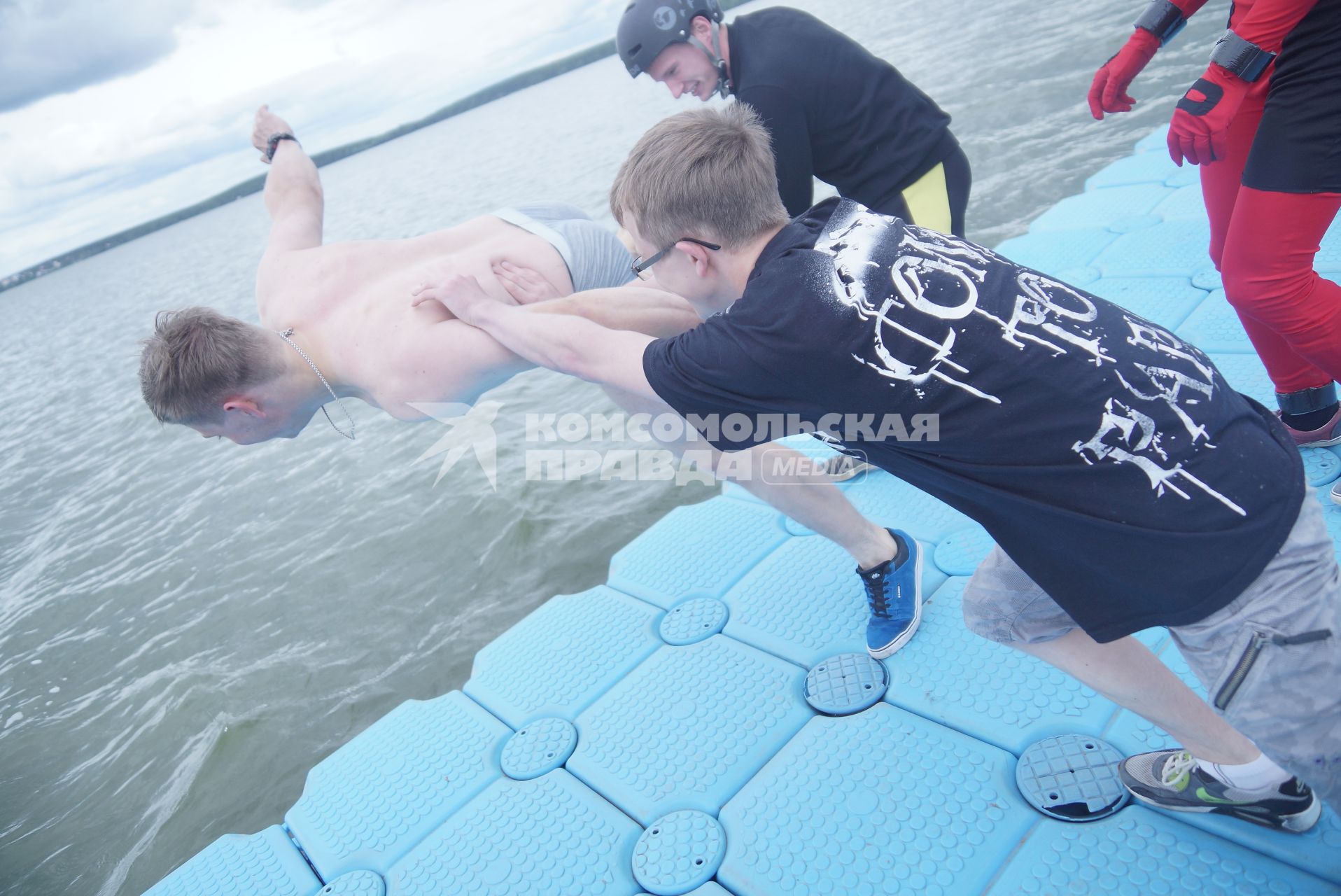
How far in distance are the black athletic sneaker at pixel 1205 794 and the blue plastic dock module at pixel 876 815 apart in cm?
24

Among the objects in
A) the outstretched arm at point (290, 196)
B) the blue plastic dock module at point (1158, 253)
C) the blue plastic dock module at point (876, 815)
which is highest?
the outstretched arm at point (290, 196)

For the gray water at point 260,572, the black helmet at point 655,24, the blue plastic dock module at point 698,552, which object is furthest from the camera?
the gray water at point 260,572

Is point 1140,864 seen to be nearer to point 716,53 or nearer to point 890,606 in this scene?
point 890,606

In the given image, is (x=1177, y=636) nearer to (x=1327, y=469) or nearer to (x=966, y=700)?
(x=966, y=700)

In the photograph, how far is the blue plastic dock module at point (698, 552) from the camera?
283cm

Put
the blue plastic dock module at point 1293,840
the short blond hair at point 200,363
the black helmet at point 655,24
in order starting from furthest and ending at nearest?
the black helmet at point 655,24 → the short blond hair at point 200,363 → the blue plastic dock module at point 1293,840

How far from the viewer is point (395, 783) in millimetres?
2396

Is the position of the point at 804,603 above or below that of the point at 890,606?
below

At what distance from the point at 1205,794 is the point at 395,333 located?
90.7 inches

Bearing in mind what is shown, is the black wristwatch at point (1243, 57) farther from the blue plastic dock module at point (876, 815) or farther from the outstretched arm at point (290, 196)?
the outstretched arm at point (290, 196)

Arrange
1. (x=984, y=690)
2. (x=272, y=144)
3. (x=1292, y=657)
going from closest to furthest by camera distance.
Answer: (x=1292, y=657) < (x=984, y=690) < (x=272, y=144)

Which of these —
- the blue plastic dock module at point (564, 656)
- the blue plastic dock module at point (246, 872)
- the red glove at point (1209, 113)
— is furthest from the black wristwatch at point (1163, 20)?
the blue plastic dock module at point (246, 872)

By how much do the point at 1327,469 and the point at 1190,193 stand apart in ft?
8.29

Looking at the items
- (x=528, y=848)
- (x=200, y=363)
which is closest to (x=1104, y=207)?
(x=528, y=848)
